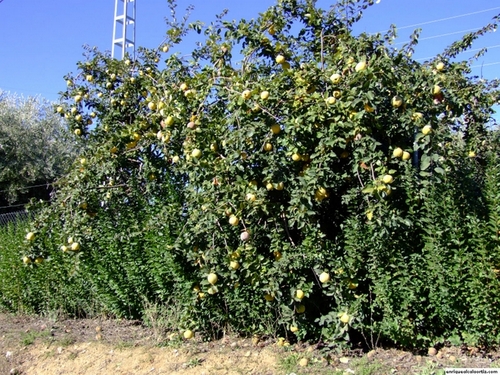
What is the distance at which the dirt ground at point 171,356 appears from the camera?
11.5 ft

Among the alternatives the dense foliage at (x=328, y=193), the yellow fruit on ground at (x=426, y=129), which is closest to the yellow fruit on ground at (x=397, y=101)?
the dense foliage at (x=328, y=193)

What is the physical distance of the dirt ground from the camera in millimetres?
3490

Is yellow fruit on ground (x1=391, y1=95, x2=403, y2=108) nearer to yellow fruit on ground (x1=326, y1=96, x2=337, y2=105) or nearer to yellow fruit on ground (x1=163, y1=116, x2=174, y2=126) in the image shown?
yellow fruit on ground (x1=326, y1=96, x2=337, y2=105)

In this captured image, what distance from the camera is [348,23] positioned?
4484mm

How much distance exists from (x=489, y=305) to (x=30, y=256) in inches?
169

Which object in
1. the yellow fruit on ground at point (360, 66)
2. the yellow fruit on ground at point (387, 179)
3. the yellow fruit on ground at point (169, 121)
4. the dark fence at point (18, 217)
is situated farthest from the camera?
the dark fence at point (18, 217)

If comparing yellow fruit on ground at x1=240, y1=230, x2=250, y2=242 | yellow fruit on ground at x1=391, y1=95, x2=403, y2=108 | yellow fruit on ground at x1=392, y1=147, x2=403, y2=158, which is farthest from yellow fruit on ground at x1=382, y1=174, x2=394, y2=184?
yellow fruit on ground at x1=240, y1=230, x2=250, y2=242

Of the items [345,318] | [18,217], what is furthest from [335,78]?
[18,217]

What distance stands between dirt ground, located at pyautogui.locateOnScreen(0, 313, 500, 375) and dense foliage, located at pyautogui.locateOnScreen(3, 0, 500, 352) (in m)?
0.15

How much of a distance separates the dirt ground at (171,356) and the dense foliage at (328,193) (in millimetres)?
155

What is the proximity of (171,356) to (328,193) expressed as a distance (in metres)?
1.94

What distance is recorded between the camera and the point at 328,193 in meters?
3.58

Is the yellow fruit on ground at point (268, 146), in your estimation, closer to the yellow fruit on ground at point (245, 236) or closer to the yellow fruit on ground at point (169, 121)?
the yellow fruit on ground at point (245, 236)

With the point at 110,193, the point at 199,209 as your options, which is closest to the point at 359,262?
the point at 199,209
